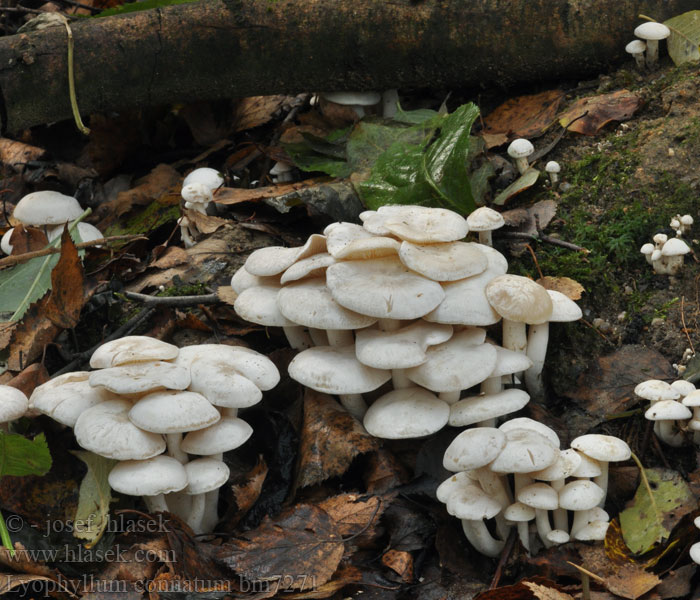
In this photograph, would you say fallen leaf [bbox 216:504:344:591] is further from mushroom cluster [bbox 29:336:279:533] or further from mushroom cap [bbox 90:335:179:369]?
mushroom cap [bbox 90:335:179:369]

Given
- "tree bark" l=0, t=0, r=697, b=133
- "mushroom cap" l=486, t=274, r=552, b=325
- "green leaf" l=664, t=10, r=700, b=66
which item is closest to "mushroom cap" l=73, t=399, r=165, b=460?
"mushroom cap" l=486, t=274, r=552, b=325

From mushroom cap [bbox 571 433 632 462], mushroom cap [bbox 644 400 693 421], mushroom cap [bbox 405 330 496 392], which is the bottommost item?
mushroom cap [bbox 571 433 632 462]

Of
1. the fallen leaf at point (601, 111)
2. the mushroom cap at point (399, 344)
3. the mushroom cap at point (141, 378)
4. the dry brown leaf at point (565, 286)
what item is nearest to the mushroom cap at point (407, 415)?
the mushroom cap at point (399, 344)

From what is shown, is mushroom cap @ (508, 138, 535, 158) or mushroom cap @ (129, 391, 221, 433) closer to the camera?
mushroom cap @ (129, 391, 221, 433)

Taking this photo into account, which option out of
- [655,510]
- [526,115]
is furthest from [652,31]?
[655,510]

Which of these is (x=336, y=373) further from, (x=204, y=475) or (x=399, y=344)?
(x=204, y=475)

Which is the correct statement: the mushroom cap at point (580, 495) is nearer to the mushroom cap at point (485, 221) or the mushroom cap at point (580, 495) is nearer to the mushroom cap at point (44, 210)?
the mushroom cap at point (485, 221)

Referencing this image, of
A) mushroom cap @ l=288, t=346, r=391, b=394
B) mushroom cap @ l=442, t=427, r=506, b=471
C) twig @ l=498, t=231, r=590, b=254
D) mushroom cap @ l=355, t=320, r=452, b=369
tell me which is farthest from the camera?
twig @ l=498, t=231, r=590, b=254
